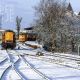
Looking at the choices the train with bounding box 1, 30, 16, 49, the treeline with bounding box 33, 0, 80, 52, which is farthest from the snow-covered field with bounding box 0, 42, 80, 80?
the train with bounding box 1, 30, 16, 49

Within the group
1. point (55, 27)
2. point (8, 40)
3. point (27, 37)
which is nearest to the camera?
point (8, 40)

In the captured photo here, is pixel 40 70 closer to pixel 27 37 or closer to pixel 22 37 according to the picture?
pixel 22 37

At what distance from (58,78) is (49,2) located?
52.9 m

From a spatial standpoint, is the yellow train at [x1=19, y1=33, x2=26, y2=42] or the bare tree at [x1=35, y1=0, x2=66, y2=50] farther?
the yellow train at [x1=19, y1=33, x2=26, y2=42]

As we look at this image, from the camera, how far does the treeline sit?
55.2 meters

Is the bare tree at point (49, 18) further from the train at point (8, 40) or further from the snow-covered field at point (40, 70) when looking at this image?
the snow-covered field at point (40, 70)

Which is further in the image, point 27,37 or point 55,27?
point 27,37

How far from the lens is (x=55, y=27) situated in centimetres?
6075

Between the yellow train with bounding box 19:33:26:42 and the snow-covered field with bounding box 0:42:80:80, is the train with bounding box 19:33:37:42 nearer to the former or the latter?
the yellow train with bounding box 19:33:26:42

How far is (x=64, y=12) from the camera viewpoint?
63.2m

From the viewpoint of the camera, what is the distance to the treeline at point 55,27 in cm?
5519

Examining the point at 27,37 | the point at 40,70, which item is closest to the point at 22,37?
the point at 27,37

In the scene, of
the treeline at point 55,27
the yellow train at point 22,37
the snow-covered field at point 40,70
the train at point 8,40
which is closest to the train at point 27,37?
the yellow train at point 22,37

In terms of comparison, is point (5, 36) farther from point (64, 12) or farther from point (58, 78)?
point (58, 78)
